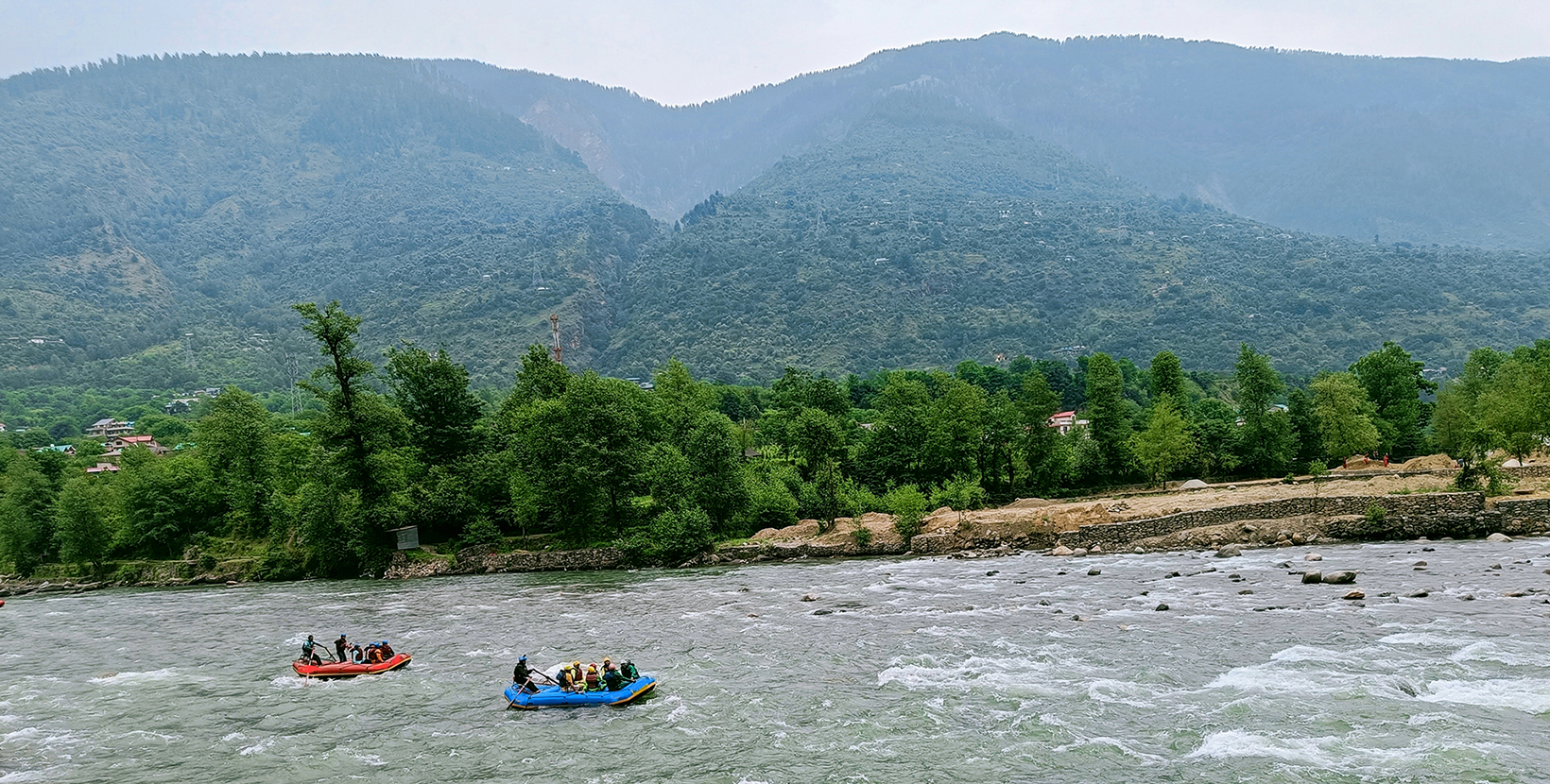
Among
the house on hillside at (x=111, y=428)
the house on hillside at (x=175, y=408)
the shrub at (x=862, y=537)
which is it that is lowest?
the shrub at (x=862, y=537)

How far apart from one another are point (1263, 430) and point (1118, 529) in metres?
36.1

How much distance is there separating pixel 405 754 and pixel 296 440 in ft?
200

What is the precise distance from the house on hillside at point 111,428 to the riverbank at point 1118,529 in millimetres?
113432

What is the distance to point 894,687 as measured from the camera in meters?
29.0

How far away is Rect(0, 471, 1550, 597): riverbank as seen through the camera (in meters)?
51.4

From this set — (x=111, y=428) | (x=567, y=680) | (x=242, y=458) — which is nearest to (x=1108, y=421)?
(x=567, y=680)

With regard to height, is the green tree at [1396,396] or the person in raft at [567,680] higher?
the green tree at [1396,396]

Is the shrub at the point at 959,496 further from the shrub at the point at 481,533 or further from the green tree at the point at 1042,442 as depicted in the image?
the shrub at the point at 481,533

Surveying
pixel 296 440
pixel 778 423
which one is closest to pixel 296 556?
pixel 296 440

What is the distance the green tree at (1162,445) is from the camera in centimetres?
7912

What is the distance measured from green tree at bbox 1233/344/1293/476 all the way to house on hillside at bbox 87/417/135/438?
182 metres

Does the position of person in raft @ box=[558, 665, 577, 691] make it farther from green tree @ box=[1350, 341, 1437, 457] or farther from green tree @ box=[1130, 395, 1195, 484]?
green tree @ box=[1350, 341, 1437, 457]

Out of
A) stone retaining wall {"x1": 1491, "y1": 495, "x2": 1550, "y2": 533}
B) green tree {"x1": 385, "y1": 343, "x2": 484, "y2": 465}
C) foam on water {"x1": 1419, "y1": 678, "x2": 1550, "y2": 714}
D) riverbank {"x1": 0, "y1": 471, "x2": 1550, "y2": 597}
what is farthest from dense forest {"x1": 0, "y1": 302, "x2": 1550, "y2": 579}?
foam on water {"x1": 1419, "y1": 678, "x2": 1550, "y2": 714}

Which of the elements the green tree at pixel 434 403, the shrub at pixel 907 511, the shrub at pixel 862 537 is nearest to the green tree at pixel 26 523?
the green tree at pixel 434 403
